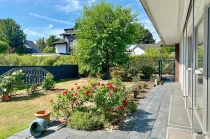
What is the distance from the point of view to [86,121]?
379 cm

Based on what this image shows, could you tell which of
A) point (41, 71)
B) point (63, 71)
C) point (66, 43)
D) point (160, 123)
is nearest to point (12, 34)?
point (66, 43)

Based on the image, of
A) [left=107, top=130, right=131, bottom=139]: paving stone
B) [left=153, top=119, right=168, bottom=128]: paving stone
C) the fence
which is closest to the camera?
[left=107, top=130, right=131, bottom=139]: paving stone

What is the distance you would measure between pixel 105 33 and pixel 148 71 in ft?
13.7

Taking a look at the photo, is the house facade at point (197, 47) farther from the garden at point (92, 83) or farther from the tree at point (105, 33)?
the tree at point (105, 33)

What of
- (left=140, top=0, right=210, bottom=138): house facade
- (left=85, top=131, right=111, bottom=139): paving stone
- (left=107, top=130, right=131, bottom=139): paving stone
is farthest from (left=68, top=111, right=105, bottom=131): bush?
(left=140, top=0, right=210, bottom=138): house facade

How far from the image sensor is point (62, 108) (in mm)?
4230

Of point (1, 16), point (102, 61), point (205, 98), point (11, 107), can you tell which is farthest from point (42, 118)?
point (1, 16)

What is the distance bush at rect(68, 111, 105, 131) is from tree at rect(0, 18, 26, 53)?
40282 mm

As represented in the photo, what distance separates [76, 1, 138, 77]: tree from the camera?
1352 cm

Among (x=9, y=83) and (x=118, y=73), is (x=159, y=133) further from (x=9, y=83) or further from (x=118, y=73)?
(x=118, y=73)

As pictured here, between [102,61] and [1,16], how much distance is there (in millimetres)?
42169

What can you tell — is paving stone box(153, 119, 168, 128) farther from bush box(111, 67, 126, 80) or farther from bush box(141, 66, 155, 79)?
bush box(141, 66, 155, 79)

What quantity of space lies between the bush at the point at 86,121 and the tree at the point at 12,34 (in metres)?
40.3

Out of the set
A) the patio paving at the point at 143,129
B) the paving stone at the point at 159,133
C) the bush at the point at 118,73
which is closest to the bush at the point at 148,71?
the bush at the point at 118,73
